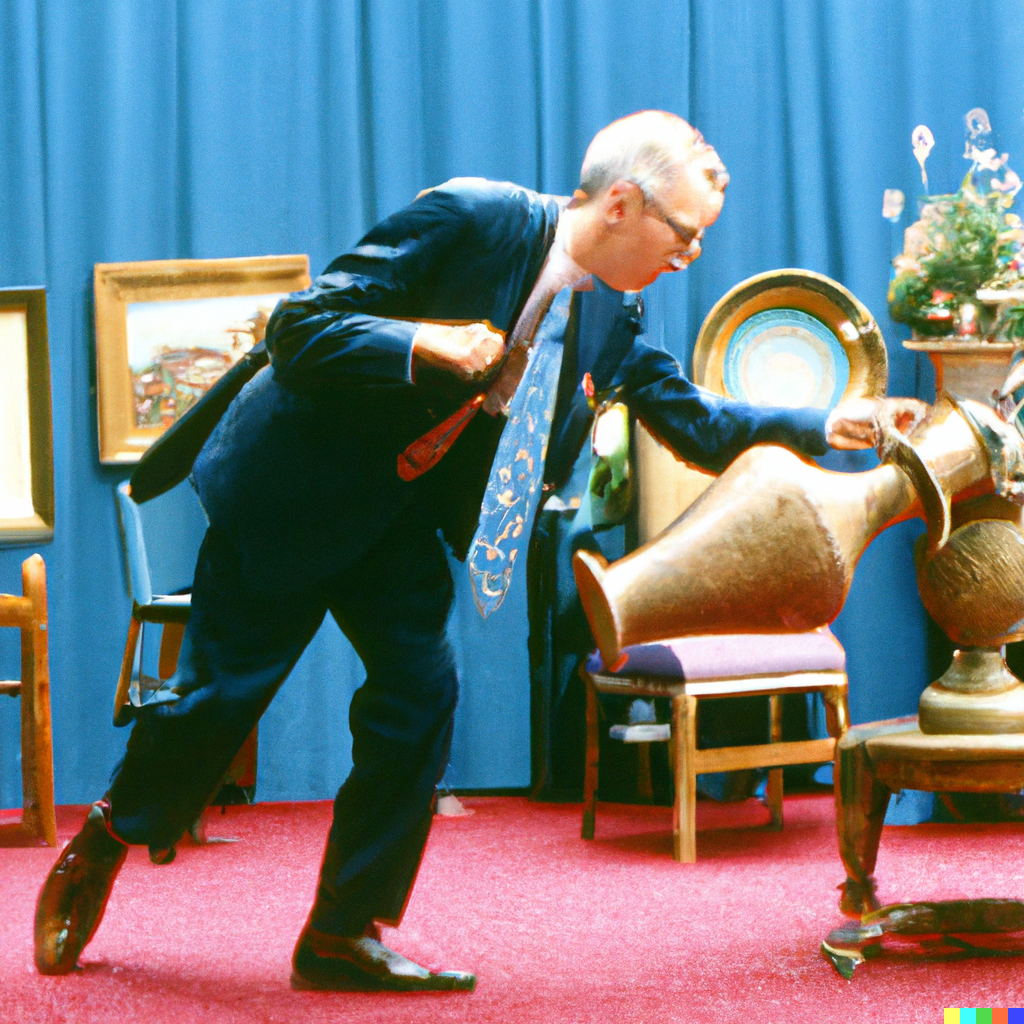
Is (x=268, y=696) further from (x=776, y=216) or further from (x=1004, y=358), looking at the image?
(x=776, y=216)

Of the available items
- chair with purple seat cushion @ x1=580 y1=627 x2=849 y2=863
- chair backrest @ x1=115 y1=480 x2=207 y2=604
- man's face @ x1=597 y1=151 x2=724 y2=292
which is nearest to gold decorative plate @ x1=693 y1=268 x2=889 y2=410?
chair with purple seat cushion @ x1=580 y1=627 x2=849 y2=863

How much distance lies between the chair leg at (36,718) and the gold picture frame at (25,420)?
1.81 ft

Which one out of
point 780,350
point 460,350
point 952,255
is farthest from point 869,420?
point 780,350

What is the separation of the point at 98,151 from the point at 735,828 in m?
2.23

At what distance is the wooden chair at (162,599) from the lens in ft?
8.80

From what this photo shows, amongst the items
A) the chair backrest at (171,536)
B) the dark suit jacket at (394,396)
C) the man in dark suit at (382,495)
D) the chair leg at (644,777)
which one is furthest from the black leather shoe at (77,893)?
the chair leg at (644,777)

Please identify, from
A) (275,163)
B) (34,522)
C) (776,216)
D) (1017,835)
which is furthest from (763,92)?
(34,522)

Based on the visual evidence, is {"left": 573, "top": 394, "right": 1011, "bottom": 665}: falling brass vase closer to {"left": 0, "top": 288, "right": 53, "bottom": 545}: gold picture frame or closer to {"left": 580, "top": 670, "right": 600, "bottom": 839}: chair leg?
{"left": 580, "top": 670, "right": 600, "bottom": 839}: chair leg

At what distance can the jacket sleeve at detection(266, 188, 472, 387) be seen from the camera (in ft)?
4.14

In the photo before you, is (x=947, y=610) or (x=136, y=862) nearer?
(x=947, y=610)

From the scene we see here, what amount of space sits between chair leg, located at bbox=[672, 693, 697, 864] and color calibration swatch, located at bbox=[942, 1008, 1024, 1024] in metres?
0.96

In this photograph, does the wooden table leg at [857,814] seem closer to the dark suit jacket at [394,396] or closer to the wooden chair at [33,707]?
the dark suit jacket at [394,396]

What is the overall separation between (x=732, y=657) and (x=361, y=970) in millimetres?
1104

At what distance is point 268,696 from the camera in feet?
5.10
